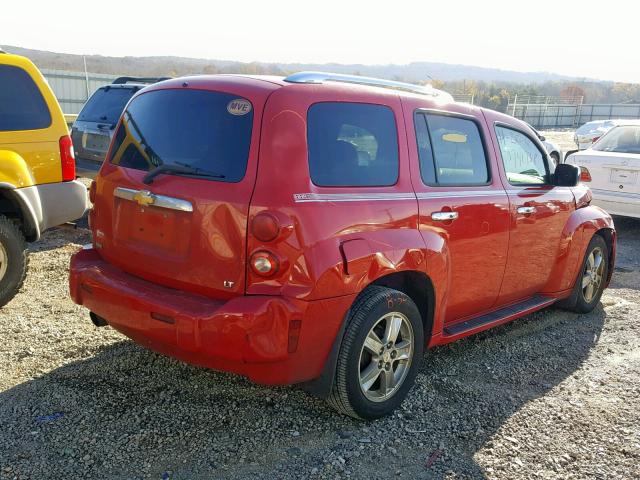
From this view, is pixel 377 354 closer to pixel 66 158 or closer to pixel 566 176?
pixel 566 176

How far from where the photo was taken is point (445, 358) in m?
4.55

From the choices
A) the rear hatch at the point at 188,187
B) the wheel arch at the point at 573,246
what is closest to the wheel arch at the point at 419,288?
the rear hatch at the point at 188,187

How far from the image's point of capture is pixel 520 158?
4.85 metres

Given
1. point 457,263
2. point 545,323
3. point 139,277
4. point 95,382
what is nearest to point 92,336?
point 95,382

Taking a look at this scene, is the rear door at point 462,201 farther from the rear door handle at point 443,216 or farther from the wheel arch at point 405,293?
the wheel arch at point 405,293

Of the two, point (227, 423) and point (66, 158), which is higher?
point (66, 158)

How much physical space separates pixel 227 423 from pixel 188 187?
1.35 meters

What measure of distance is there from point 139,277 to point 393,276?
148 centimetres

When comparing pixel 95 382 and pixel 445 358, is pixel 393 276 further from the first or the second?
pixel 95 382

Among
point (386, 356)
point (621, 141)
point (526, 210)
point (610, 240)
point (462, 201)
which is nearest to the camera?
point (386, 356)

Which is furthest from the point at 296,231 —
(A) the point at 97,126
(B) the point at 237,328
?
(A) the point at 97,126

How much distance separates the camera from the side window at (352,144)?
325 centimetres

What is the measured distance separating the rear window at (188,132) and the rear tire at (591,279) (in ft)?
11.9

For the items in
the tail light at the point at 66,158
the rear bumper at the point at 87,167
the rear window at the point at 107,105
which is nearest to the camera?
the tail light at the point at 66,158
